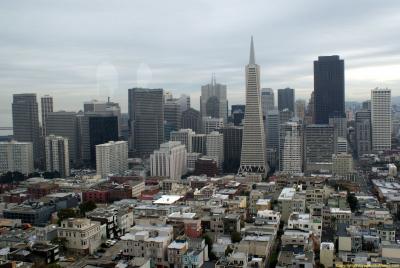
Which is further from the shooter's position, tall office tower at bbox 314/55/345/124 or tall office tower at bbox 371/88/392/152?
tall office tower at bbox 314/55/345/124

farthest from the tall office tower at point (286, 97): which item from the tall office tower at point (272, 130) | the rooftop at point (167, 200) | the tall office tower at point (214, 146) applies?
the rooftop at point (167, 200)

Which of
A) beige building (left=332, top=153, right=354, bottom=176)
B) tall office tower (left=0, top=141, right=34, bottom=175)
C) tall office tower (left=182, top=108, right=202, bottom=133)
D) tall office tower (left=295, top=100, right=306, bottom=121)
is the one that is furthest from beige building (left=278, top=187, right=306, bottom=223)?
tall office tower (left=295, top=100, right=306, bottom=121)

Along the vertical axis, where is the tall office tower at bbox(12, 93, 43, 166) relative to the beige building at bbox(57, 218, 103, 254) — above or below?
above

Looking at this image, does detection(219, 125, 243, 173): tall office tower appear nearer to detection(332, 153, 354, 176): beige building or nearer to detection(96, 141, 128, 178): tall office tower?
detection(96, 141, 128, 178): tall office tower

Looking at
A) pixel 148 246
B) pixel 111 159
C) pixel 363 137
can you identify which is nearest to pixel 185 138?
pixel 111 159

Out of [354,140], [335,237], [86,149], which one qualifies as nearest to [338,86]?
[354,140]
